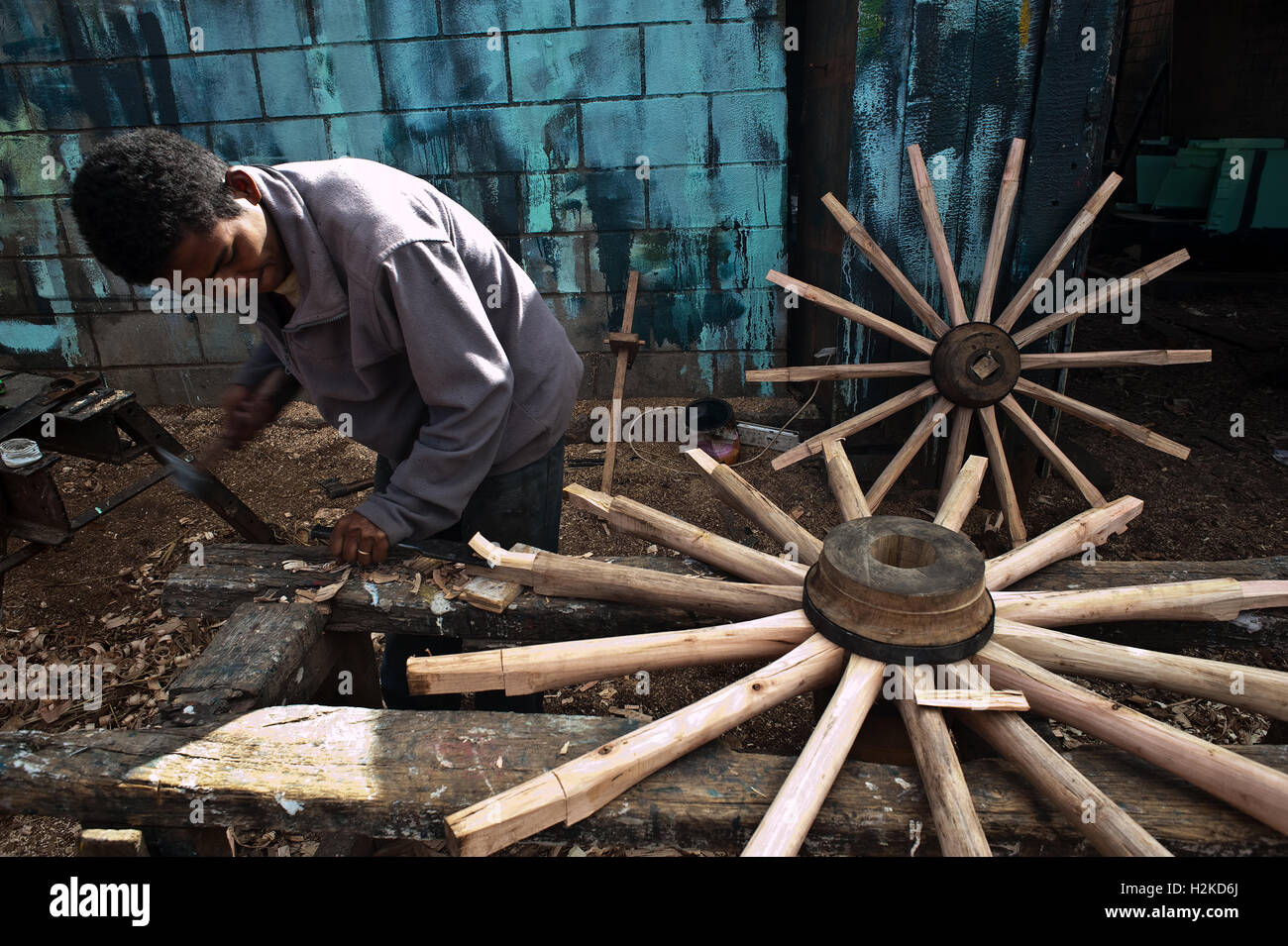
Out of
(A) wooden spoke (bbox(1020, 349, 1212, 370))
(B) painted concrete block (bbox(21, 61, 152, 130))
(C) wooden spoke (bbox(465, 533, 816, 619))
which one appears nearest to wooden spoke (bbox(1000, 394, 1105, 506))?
(A) wooden spoke (bbox(1020, 349, 1212, 370))

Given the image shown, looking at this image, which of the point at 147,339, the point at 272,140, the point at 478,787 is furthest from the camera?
the point at 147,339

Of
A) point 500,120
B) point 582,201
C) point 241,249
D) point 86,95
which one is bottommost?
point 241,249

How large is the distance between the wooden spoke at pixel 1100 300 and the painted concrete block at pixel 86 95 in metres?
5.18

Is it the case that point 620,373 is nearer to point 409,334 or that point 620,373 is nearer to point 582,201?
point 582,201

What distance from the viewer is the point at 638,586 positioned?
1.67 metres

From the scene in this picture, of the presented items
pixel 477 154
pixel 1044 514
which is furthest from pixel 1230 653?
pixel 477 154

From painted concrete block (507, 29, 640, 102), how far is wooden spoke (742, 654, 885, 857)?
13.6ft

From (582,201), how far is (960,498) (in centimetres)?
365

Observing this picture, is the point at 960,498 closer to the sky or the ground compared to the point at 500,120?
closer to the ground

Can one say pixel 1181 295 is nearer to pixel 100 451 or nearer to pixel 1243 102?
pixel 1243 102

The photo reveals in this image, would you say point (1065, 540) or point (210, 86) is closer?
point (1065, 540)

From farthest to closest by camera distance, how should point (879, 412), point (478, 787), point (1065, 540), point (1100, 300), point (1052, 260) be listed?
point (879, 412)
point (1052, 260)
point (1100, 300)
point (1065, 540)
point (478, 787)

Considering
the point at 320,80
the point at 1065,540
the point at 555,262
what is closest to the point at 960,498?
the point at 1065,540

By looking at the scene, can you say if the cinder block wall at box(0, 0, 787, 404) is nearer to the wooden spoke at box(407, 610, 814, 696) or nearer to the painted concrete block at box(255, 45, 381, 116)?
the painted concrete block at box(255, 45, 381, 116)
